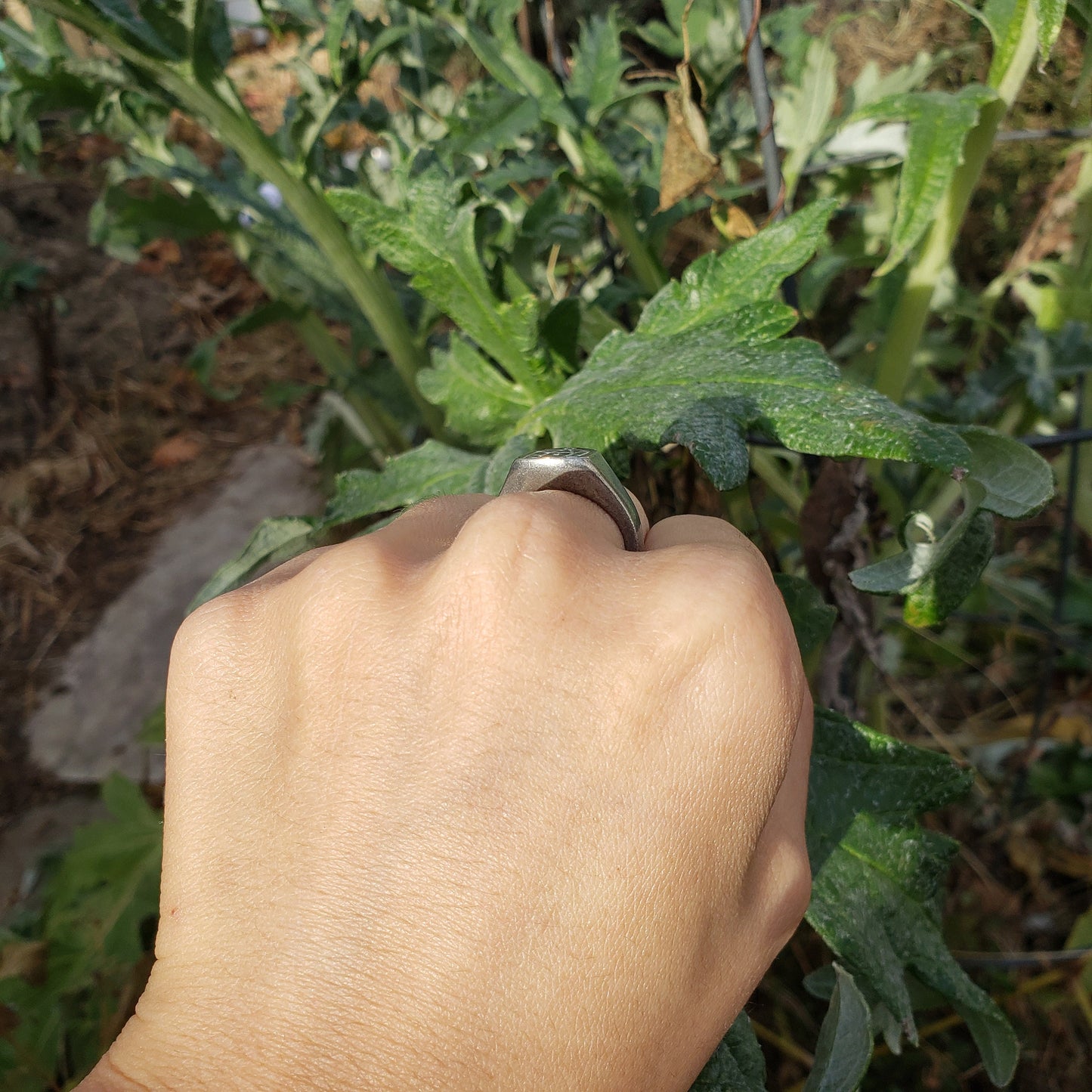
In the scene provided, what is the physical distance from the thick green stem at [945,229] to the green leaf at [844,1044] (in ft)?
1.72

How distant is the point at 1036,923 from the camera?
130cm

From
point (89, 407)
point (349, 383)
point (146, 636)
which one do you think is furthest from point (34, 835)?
point (89, 407)

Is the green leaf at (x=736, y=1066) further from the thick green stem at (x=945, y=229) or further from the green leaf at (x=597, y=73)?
the green leaf at (x=597, y=73)

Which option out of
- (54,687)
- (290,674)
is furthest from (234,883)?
(54,687)

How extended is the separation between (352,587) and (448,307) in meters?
0.42

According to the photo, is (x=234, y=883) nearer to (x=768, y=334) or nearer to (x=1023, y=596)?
(x=768, y=334)

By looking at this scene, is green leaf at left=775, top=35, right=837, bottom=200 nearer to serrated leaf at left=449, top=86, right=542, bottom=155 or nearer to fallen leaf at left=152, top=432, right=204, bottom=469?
serrated leaf at left=449, top=86, right=542, bottom=155

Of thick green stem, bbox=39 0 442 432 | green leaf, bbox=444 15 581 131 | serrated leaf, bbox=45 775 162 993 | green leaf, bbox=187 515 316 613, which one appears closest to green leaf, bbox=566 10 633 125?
green leaf, bbox=444 15 581 131

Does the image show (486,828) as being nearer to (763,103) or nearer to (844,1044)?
(844,1044)

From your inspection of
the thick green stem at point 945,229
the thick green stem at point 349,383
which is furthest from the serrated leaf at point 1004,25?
the thick green stem at point 349,383

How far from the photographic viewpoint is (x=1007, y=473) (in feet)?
1.93

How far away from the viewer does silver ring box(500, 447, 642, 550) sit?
46 centimetres

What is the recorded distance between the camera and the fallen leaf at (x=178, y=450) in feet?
7.77

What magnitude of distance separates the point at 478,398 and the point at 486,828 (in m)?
0.53
